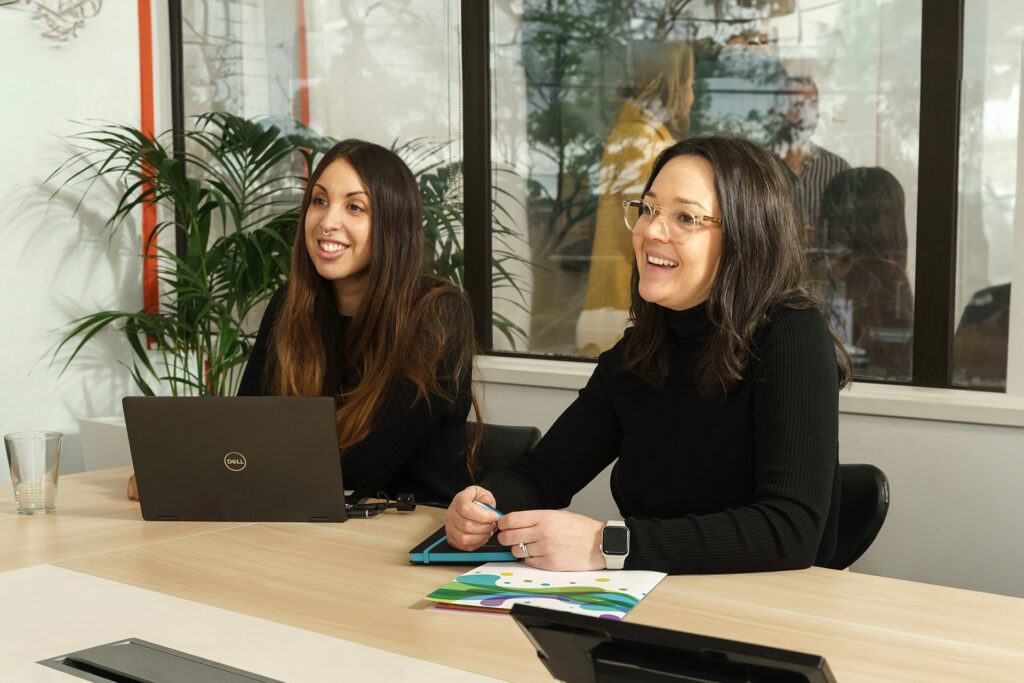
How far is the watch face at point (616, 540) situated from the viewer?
1.43 m

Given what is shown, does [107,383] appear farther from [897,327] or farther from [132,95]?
[897,327]

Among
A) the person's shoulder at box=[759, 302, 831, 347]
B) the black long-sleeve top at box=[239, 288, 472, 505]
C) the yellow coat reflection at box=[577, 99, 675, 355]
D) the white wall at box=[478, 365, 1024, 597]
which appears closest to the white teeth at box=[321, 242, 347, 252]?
the black long-sleeve top at box=[239, 288, 472, 505]

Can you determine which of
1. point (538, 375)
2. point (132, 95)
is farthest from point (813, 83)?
point (132, 95)

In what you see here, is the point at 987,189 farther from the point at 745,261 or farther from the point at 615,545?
the point at 615,545

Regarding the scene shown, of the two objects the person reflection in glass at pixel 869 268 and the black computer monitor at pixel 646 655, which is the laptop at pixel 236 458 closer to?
the black computer monitor at pixel 646 655

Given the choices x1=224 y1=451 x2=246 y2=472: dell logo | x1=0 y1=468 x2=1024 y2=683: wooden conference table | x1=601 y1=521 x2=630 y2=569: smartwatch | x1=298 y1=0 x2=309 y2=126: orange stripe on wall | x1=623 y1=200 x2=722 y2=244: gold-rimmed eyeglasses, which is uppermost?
x1=298 y1=0 x2=309 y2=126: orange stripe on wall

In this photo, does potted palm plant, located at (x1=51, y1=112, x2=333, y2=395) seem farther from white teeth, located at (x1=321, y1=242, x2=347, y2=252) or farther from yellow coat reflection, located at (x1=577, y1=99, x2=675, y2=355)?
white teeth, located at (x1=321, y1=242, x2=347, y2=252)

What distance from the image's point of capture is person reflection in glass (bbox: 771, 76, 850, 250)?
2.97 meters

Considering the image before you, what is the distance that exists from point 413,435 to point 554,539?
0.72 meters

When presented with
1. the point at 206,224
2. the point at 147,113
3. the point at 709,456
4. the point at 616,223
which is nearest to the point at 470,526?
the point at 709,456

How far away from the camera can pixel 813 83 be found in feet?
9.80

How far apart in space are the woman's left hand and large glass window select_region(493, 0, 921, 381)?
1717 millimetres

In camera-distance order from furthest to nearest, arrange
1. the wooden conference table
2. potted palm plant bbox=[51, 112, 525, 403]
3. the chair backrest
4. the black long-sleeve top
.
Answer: potted palm plant bbox=[51, 112, 525, 403] < the chair backrest < the black long-sleeve top < the wooden conference table

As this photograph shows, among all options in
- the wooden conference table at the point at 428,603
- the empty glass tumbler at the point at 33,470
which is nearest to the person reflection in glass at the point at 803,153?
the wooden conference table at the point at 428,603
